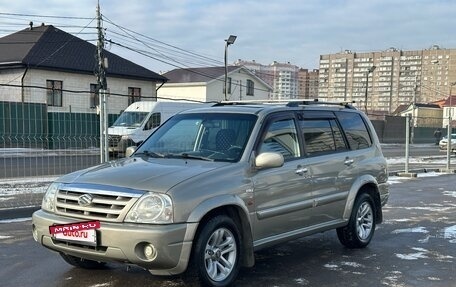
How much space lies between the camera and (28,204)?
9406 millimetres

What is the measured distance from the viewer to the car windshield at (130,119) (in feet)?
73.4

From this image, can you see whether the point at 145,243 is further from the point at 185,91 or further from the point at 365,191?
the point at 185,91

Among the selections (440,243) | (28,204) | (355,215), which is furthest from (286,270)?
(28,204)

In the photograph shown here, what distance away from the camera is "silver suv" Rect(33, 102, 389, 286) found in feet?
15.3

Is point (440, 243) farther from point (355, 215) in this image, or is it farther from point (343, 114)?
point (343, 114)

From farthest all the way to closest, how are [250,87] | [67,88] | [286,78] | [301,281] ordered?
[286,78] < [250,87] < [67,88] < [301,281]

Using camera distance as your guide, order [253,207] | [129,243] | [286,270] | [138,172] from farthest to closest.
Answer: [286,270], [253,207], [138,172], [129,243]

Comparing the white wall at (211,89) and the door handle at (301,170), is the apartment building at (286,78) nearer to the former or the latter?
the white wall at (211,89)

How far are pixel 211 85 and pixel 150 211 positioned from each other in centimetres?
4723

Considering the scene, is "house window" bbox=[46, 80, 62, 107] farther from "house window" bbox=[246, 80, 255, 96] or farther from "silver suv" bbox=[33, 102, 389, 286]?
"silver suv" bbox=[33, 102, 389, 286]

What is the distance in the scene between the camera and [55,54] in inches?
1374

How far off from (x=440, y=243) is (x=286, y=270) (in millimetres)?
2713

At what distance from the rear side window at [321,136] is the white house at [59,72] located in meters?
24.4

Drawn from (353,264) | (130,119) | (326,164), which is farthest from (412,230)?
(130,119)
